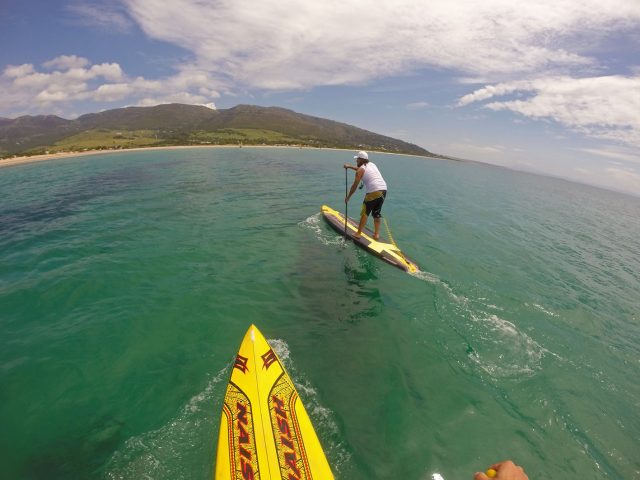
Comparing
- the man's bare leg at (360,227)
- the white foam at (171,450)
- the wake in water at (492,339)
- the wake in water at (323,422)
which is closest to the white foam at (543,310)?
the wake in water at (492,339)

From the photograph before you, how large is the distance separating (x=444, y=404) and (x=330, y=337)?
3.70 m

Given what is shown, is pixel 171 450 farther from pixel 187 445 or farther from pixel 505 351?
pixel 505 351

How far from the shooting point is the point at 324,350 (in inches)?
359

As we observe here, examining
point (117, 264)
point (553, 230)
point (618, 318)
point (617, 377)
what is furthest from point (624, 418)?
point (553, 230)

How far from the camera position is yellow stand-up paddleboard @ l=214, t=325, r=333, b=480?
5227 millimetres

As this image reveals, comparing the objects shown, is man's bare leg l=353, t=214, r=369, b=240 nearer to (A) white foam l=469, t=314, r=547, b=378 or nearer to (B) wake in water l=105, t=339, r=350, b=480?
(A) white foam l=469, t=314, r=547, b=378

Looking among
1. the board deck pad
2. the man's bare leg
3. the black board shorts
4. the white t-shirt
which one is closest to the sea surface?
the board deck pad

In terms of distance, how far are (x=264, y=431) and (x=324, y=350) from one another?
11.9 ft

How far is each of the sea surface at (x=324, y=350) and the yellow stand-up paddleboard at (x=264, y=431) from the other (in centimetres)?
73

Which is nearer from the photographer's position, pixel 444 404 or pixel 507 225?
pixel 444 404

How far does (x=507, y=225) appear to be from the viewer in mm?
28234

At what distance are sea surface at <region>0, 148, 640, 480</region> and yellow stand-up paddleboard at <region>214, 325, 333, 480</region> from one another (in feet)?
2.39

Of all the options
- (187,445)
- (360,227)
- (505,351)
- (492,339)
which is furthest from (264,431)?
(360,227)

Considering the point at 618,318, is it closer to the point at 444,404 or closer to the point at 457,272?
the point at 457,272
